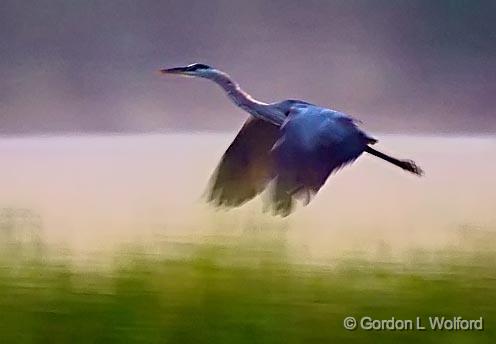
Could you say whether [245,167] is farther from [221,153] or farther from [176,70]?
[176,70]

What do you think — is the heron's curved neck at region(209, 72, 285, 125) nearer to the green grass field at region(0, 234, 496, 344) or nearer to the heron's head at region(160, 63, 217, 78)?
the heron's head at region(160, 63, 217, 78)

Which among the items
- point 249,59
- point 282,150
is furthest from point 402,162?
point 249,59

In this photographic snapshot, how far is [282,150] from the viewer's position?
129 cm

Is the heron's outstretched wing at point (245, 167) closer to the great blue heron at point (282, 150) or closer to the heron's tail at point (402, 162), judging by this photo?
the great blue heron at point (282, 150)

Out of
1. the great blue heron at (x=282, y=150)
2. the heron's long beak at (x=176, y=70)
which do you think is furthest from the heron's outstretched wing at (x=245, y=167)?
the heron's long beak at (x=176, y=70)

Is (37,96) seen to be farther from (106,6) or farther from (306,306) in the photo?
(306,306)

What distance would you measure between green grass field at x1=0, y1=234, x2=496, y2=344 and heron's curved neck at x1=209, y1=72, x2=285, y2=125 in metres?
0.19

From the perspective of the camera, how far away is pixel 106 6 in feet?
4.38

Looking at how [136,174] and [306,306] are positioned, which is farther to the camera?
[136,174]

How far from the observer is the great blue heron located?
4.21 feet

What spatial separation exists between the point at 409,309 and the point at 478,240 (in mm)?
152

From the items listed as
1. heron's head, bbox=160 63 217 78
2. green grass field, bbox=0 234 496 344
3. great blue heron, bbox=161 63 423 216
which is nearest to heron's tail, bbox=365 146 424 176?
great blue heron, bbox=161 63 423 216

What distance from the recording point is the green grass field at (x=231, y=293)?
1194 millimetres

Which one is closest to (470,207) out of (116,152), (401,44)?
(401,44)
